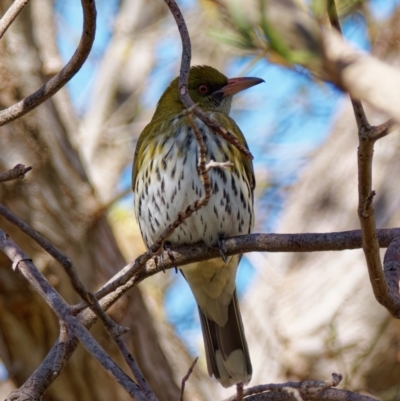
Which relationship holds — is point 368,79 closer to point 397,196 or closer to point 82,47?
point 82,47

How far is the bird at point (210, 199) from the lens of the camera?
3891 mm

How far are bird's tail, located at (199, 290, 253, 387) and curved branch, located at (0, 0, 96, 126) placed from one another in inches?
94.7

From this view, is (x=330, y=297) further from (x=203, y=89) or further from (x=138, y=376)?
(x=138, y=376)

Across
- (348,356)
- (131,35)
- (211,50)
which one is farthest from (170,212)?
(131,35)

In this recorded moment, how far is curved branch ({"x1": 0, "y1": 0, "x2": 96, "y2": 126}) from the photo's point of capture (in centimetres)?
228

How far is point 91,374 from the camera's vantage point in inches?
186

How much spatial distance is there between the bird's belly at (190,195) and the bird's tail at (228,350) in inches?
29.2

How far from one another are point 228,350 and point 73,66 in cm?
252

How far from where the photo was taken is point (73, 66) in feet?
7.85

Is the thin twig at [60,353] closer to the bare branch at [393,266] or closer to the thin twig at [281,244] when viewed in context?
the thin twig at [281,244]

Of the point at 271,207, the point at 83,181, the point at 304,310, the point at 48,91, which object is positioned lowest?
the point at 48,91

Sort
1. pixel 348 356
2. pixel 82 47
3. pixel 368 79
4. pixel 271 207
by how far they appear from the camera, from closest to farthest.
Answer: pixel 368 79, pixel 82 47, pixel 348 356, pixel 271 207

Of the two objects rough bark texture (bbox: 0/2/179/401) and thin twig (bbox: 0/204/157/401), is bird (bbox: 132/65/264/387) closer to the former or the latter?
rough bark texture (bbox: 0/2/179/401)

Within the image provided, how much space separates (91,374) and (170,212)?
1.37 meters
